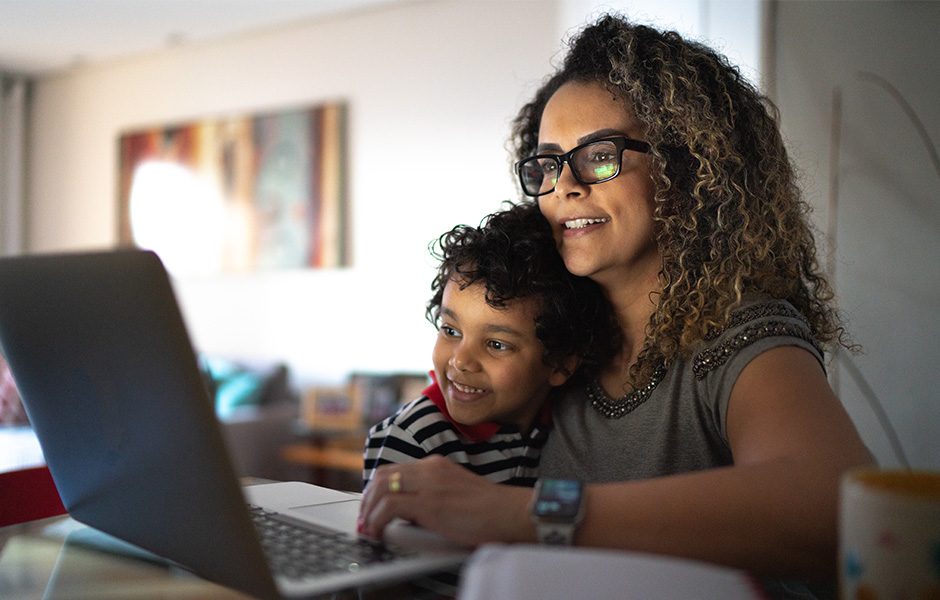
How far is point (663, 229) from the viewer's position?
129cm

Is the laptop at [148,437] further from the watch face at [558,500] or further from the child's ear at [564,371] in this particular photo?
the child's ear at [564,371]

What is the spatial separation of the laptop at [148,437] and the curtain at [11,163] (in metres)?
6.90

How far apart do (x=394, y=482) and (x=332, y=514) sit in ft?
0.55

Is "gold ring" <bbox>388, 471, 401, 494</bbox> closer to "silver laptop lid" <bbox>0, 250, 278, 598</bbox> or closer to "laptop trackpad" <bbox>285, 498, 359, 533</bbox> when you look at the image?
"laptop trackpad" <bbox>285, 498, 359, 533</bbox>

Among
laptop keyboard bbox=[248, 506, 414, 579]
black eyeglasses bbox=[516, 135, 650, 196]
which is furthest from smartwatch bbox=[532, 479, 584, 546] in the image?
black eyeglasses bbox=[516, 135, 650, 196]

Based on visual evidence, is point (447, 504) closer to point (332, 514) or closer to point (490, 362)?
point (332, 514)

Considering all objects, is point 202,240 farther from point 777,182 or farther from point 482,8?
point 777,182

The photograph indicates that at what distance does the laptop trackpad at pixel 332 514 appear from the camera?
88cm

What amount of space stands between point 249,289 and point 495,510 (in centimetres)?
527

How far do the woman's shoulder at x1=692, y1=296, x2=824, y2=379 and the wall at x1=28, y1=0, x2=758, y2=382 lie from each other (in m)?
3.45

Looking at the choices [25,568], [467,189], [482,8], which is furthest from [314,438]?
[25,568]

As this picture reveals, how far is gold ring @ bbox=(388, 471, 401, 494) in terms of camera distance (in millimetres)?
816

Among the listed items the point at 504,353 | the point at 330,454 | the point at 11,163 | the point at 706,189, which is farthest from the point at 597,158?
the point at 11,163

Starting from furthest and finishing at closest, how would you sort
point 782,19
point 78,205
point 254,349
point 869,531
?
point 78,205 < point 254,349 < point 782,19 < point 869,531
